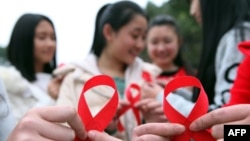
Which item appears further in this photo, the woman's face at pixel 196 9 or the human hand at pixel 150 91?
the human hand at pixel 150 91

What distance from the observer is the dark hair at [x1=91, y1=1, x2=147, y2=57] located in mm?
2055

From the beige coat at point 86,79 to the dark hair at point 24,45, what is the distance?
0.38 m

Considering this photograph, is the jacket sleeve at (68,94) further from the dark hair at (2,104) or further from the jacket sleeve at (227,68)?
the dark hair at (2,104)

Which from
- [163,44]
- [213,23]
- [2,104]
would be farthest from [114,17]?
[2,104]

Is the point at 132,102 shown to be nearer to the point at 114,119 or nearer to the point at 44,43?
the point at 114,119

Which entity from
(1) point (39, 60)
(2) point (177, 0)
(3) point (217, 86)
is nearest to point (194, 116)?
(3) point (217, 86)

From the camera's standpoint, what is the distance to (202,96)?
75 centimetres

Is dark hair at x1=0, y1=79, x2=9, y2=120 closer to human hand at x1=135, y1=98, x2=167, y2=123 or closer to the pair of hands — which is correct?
the pair of hands

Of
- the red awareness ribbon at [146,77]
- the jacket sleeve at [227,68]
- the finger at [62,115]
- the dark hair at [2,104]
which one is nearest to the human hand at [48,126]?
the finger at [62,115]

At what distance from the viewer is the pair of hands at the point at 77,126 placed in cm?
67

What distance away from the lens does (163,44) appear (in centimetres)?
286

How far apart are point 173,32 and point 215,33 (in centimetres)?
144

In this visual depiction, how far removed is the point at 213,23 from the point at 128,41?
0.59 m

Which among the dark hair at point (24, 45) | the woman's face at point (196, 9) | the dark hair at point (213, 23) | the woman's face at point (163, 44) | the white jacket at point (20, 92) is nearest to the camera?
the dark hair at point (213, 23)
